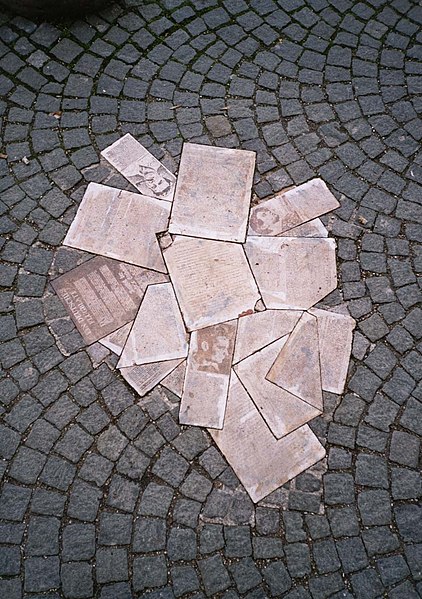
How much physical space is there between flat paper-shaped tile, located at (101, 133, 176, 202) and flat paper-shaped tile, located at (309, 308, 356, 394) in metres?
1.56

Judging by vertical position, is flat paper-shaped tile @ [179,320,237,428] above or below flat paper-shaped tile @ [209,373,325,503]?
above

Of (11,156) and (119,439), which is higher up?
(11,156)

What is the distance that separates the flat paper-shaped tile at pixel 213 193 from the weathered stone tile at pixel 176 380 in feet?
3.61

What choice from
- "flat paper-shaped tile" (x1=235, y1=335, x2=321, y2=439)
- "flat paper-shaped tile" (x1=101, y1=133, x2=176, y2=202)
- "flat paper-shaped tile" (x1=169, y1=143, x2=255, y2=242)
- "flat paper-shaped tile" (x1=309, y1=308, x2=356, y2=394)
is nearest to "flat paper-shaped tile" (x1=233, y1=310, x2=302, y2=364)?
"flat paper-shaped tile" (x1=235, y1=335, x2=321, y2=439)

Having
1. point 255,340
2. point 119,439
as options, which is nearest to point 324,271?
point 255,340

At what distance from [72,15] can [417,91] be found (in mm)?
3175

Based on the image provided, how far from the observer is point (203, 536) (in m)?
3.83

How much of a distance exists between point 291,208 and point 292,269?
1.81 ft

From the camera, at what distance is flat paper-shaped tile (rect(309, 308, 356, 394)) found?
429 centimetres

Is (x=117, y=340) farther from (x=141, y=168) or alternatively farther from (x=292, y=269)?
(x=141, y=168)

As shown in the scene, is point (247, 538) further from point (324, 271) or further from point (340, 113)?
point (340, 113)

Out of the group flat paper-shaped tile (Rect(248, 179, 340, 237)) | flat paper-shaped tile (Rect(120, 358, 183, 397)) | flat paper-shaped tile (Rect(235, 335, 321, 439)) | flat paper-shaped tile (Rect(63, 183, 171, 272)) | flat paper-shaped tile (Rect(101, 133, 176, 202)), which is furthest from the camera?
flat paper-shaped tile (Rect(101, 133, 176, 202))

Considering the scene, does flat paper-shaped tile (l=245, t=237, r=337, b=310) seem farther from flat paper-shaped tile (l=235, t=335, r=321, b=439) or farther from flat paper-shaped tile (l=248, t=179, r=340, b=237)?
flat paper-shaped tile (l=235, t=335, r=321, b=439)

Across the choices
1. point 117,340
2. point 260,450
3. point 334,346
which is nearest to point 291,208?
point 334,346
